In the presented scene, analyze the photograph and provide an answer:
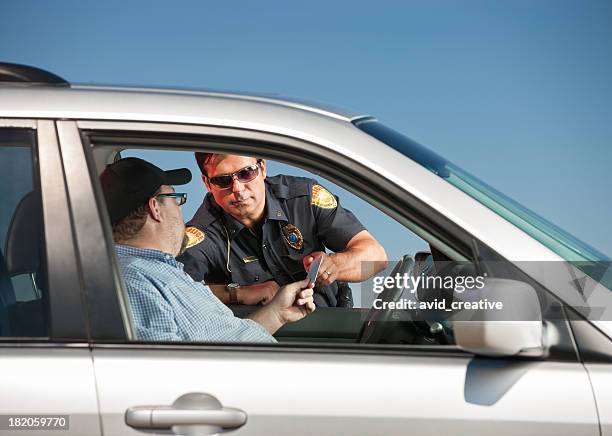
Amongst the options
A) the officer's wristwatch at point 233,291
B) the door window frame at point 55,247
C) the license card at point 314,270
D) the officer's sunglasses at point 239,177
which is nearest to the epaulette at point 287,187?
the officer's sunglasses at point 239,177

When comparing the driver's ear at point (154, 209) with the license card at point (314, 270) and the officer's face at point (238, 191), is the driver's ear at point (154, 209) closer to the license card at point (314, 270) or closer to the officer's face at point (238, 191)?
the license card at point (314, 270)

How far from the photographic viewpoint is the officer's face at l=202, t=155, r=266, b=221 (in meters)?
3.90

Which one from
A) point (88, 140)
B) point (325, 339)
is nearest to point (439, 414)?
point (88, 140)

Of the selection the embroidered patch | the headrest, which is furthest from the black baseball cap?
the embroidered patch

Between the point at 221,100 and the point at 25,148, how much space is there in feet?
1.41

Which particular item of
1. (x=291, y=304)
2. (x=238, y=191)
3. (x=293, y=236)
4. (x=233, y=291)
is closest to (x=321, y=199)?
(x=293, y=236)

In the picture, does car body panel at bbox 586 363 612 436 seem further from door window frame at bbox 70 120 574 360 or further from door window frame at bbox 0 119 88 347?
door window frame at bbox 0 119 88 347

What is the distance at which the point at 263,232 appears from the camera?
172 inches

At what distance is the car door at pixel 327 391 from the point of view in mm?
1985

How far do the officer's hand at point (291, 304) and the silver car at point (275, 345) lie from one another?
104cm

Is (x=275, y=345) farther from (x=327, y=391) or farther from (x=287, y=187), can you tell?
(x=287, y=187)

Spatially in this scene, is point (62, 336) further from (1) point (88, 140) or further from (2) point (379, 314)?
(2) point (379, 314)

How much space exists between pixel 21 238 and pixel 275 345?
61 cm

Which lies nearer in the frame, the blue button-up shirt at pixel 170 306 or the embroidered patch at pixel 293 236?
the blue button-up shirt at pixel 170 306
